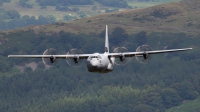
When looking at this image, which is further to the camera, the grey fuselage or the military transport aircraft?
the military transport aircraft

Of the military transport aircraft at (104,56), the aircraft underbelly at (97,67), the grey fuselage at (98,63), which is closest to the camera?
the aircraft underbelly at (97,67)

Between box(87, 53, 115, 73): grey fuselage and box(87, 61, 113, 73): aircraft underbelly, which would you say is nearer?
box(87, 61, 113, 73): aircraft underbelly

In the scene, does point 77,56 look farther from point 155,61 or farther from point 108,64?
point 155,61

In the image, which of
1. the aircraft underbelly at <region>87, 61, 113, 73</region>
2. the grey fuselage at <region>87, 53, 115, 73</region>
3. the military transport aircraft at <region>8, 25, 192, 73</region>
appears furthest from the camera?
the military transport aircraft at <region>8, 25, 192, 73</region>

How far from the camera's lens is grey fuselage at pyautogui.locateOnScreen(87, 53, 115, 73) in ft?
385

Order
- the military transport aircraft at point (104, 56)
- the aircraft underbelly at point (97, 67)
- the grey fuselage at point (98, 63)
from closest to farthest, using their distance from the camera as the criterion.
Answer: the aircraft underbelly at point (97, 67) < the grey fuselage at point (98, 63) < the military transport aircraft at point (104, 56)

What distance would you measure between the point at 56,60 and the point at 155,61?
134 ft

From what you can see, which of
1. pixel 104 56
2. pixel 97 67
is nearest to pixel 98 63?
pixel 97 67

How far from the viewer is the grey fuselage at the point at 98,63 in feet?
385

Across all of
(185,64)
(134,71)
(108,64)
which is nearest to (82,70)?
(134,71)

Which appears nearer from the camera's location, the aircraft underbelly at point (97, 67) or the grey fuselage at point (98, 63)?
the aircraft underbelly at point (97, 67)

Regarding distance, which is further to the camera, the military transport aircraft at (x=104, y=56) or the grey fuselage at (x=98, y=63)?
the military transport aircraft at (x=104, y=56)

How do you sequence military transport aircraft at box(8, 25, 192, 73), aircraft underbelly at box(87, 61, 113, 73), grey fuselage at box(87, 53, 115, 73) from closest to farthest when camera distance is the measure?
aircraft underbelly at box(87, 61, 113, 73) → grey fuselage at box(87, 53, 115, 73) → military transport aircraft at box(8, 25, 192, 73)

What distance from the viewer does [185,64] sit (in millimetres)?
196000
